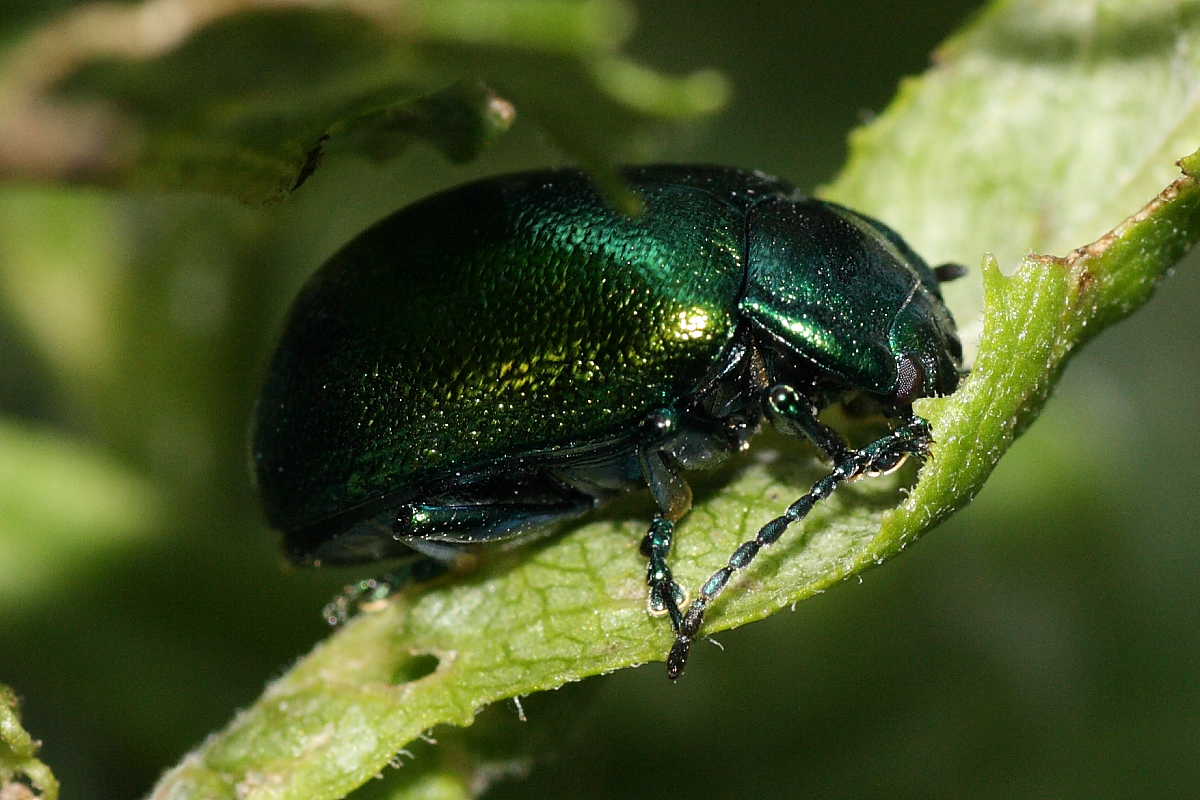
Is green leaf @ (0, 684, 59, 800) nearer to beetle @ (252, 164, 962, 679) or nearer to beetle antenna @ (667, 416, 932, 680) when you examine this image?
beetle @ (252, 164, 962, 679)

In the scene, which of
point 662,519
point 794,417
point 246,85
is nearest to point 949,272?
point 794,417

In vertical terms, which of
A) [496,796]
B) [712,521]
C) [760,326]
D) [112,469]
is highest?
[112,469]

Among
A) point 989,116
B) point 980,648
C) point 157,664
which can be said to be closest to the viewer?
point 989,116

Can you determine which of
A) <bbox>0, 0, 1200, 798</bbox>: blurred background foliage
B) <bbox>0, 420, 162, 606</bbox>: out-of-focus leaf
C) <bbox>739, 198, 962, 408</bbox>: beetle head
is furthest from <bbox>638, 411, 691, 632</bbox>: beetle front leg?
<bbox>0, 420, 162, 606</bbox>: out-of-focus leaf

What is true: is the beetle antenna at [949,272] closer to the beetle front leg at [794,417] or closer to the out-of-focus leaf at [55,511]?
the beetle front leg at [794,417]

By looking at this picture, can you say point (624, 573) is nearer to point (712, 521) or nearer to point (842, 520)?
point (712, 521)

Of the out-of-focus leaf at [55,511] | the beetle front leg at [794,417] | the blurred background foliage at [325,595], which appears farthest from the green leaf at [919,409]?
the out-of-focus leaf at [55,511]

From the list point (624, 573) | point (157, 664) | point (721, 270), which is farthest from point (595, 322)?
point (157, 664)
